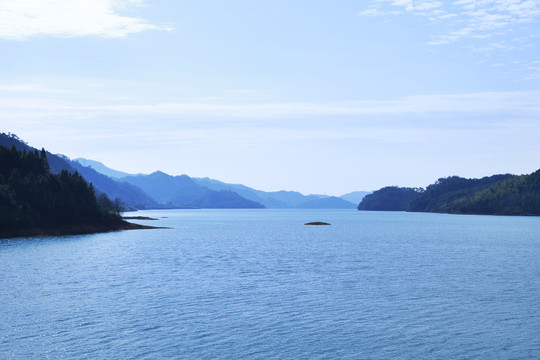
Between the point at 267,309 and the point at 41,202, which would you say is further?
the point at 41,202

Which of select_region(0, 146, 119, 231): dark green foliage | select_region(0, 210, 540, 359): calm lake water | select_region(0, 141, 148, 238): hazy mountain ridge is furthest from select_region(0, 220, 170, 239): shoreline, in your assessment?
select_region(0, 210, 540, 359): calm lake water

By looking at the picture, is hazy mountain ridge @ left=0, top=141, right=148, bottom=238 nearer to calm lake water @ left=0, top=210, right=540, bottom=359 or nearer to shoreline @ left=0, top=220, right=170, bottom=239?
shoreline @ left=0, top=220, right=170, bottom=239

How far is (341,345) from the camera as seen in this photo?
34250 mm

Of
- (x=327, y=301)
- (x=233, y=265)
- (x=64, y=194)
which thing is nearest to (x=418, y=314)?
(x=327, y=301)

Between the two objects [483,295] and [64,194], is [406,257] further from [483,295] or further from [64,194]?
[64,194]

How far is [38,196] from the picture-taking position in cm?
14575

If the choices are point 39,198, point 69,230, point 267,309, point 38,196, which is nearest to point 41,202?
point 39,198

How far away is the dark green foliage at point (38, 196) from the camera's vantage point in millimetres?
135500

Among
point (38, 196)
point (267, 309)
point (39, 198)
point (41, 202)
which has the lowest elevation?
point (267, 309)

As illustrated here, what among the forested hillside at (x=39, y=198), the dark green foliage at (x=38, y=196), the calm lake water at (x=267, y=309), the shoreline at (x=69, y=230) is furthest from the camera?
the dark green foliage at (x=38, y=196)

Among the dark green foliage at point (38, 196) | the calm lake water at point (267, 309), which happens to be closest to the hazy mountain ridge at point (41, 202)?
the dark green foliage at point (38, 196)

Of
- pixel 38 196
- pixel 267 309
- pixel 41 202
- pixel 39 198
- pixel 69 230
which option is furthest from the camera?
pixel 69 230

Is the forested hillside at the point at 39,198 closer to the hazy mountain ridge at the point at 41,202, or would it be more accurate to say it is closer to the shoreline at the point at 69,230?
the hazy mountain ridge at the point at 41,202

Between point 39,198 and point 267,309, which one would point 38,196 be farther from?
point 267,309
